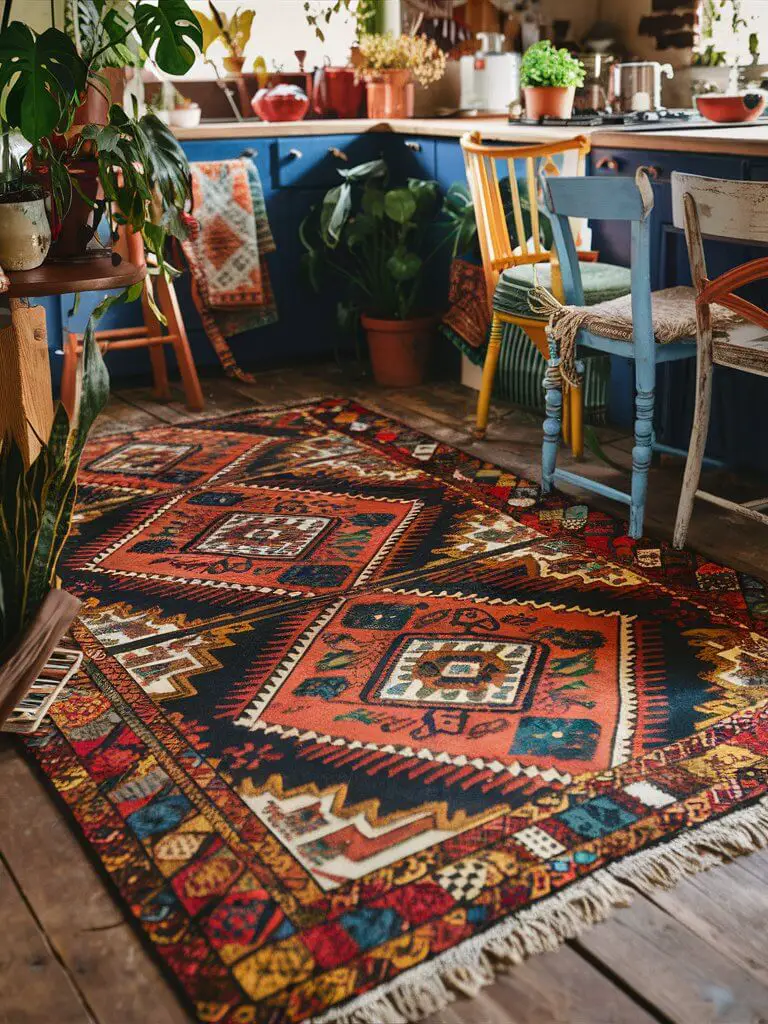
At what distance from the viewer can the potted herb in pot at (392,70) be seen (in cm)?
460

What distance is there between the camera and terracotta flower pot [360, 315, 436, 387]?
13.9 feet

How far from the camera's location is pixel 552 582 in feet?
8.52

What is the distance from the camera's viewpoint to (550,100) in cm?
385

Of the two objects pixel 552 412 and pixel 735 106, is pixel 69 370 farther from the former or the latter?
pixel 735 106

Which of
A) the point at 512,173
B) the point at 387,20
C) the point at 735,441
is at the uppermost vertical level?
the point at 387,20

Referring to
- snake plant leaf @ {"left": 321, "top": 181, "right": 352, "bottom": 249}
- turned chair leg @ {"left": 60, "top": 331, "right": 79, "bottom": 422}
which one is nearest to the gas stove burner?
snake plant leaf @ {"left": 321, "top": 181, "right": 352, "bottom": 249}

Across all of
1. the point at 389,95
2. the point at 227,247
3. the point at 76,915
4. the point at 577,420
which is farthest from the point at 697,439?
the point at 389,95

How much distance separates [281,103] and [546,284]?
178 cm

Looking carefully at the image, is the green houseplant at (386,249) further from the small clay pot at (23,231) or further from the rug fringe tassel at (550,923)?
the rug fringe tassel at (550,923)

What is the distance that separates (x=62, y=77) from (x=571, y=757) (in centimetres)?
172

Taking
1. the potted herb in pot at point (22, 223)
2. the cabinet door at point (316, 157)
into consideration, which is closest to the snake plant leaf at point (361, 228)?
the cabinet door at point (316, 157)

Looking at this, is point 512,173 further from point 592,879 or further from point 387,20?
point 592,879

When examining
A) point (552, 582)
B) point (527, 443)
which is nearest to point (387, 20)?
point (527, 443)

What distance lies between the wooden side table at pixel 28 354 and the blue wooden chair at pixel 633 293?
114cm
